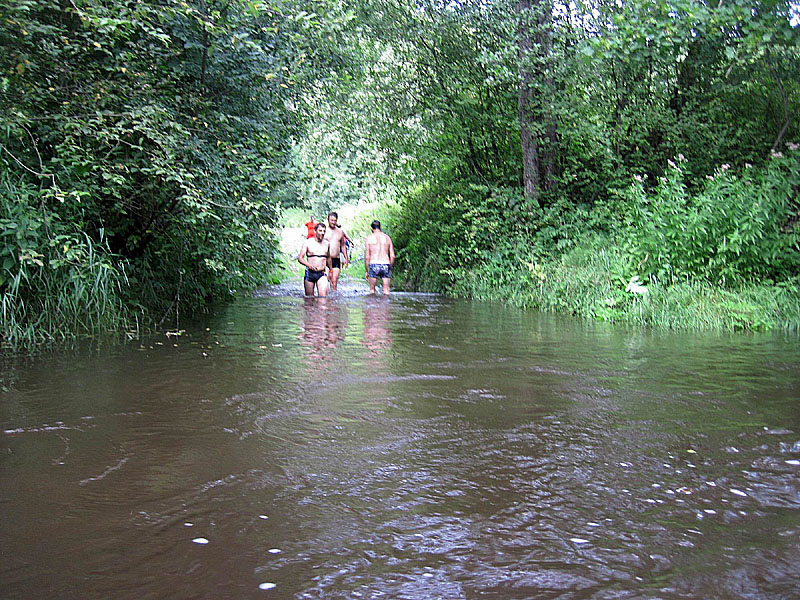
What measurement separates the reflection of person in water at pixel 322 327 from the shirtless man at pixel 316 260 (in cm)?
86

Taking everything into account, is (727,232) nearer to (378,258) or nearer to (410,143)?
(378,258)

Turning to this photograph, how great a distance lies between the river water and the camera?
2.93 meters

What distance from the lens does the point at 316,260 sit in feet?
55.1

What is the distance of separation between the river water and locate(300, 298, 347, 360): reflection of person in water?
114 cm

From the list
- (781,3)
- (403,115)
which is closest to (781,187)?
(781,3)

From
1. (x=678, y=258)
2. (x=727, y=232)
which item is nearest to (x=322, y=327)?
(x=678, y=258)

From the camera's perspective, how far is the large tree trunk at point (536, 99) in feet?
53.7

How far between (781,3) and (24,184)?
11789 mm

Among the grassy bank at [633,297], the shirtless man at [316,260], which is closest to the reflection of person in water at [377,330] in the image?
the shirtless man at [316,260]

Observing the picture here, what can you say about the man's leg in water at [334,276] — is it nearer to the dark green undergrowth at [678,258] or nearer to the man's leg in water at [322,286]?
the man's leg in water at [322,286]

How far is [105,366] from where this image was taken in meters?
7.35

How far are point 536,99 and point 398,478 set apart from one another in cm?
1474

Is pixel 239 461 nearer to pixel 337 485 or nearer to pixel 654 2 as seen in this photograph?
pixel 337 485

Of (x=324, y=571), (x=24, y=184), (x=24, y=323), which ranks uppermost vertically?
(x=24, y=184)
